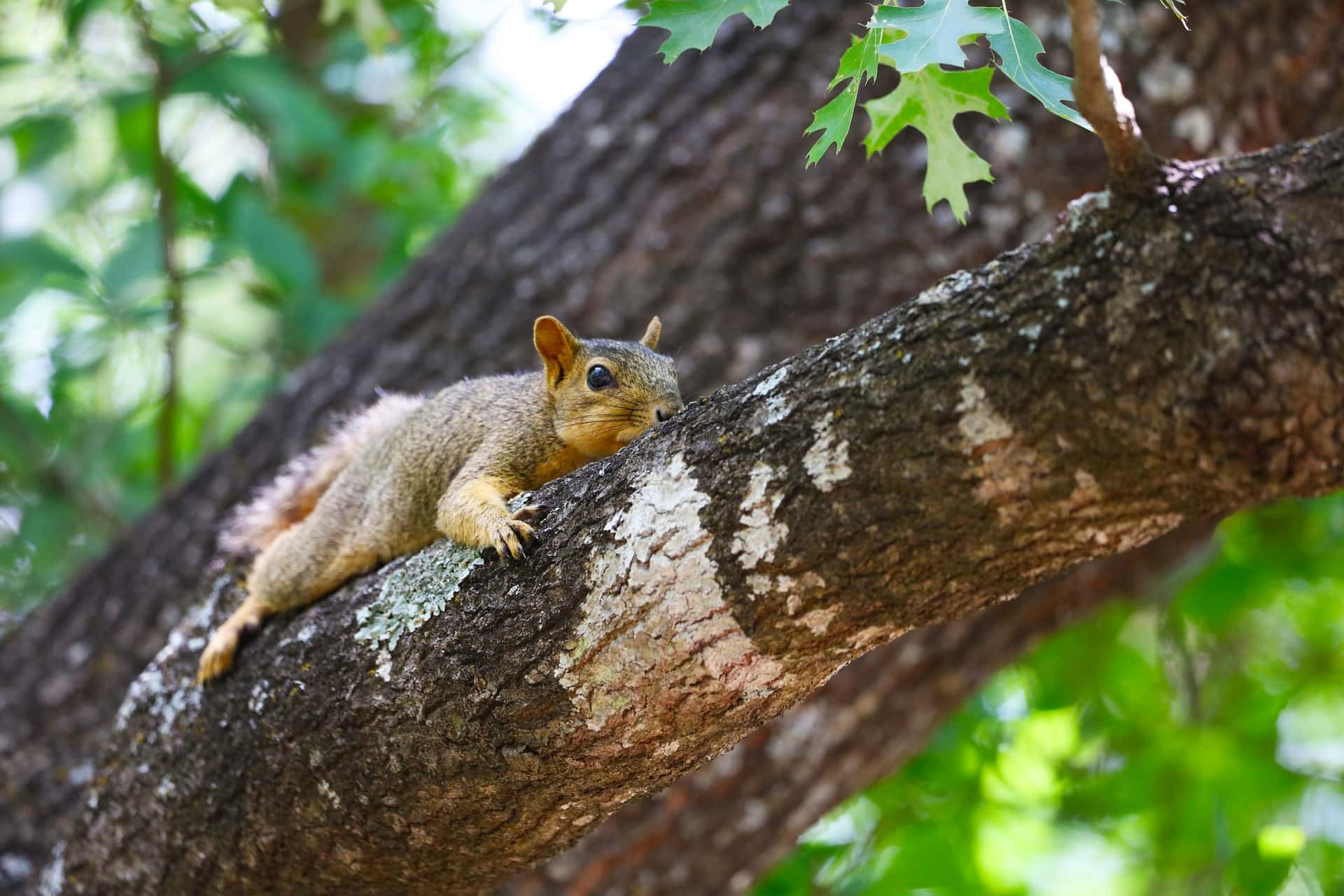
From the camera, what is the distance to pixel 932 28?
4.87 feet

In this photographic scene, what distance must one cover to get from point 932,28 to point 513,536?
38.2 inches

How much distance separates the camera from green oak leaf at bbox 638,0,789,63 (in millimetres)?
1607

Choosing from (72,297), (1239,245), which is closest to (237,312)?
(72,297)

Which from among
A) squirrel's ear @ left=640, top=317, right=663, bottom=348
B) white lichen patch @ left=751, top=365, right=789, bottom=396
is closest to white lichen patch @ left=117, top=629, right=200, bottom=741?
squirrel's ear @ left=640, top=317, right=663, bottom=348

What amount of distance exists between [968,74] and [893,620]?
77 cm

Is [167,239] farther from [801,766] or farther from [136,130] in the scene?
[801,766]

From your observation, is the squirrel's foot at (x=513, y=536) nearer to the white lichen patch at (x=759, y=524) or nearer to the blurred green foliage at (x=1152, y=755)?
the white lichen patch at (x=759, y=524)

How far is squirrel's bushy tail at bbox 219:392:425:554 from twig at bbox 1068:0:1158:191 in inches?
80.3

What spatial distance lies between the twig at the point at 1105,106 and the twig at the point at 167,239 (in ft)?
10.7

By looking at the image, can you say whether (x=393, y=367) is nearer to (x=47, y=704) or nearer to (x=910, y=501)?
(x=47, y=704)

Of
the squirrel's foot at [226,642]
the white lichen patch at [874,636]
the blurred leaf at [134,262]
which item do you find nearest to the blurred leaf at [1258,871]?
the white lichen patch at [874,636]

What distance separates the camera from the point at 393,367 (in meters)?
3.59

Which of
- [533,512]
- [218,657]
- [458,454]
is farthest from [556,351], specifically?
[218,657]

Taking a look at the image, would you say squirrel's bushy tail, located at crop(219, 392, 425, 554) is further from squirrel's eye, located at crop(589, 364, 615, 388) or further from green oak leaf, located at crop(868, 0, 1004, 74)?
green oak leaf, located at crop(868, 0, 1004, 74)
